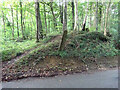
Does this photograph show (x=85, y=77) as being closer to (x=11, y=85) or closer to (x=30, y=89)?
(x=30, y=89)

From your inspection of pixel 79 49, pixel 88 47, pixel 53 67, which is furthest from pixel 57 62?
pixel 88 47

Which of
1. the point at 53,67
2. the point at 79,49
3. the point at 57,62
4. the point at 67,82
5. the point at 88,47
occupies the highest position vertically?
the point at 88,47

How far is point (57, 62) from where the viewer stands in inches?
255

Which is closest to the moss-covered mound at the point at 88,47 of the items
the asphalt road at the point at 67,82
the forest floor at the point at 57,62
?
the forest floor at the point at 57,62

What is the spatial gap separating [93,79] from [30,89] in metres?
3.37

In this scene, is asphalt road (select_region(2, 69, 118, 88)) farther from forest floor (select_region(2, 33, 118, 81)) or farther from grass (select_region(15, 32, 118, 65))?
grass (select_region(15, 32, 118, 65))

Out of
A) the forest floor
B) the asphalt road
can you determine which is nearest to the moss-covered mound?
the forest floor

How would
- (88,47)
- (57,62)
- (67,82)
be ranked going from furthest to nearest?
(88,47), (57,62), (67,82)

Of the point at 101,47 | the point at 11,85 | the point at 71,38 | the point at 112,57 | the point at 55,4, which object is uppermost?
the point at 55,4

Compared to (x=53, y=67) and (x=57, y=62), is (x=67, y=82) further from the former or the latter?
(x=57, y=62)

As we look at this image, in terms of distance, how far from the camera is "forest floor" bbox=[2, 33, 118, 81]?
557cm

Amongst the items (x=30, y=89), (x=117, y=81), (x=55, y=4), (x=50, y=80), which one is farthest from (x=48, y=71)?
(x=55, y=4)

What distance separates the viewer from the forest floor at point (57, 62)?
557cm

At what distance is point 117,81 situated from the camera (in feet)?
14.7
